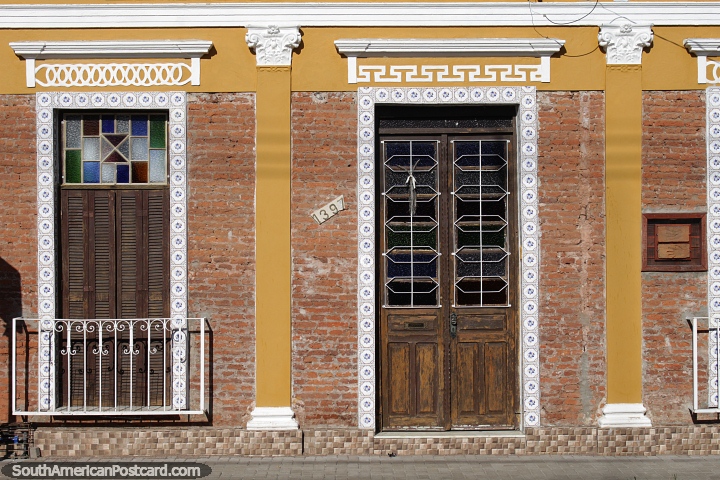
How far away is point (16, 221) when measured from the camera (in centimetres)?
879

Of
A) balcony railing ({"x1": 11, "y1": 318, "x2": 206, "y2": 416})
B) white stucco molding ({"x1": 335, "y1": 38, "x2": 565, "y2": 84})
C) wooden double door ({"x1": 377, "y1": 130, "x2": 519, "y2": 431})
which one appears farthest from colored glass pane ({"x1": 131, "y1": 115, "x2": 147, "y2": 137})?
wooden double door ({"x1": 377, "y1": 130, "x2": 519, "y2": 431})

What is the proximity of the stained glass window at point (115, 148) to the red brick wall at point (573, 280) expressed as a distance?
4048 mm

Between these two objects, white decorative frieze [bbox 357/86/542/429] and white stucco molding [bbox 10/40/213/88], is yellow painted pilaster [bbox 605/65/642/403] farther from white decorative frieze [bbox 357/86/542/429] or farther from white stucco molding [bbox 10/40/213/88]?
white stucco molding [bbox 10/40/213/88]

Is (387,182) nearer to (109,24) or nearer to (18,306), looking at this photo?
(109,24)

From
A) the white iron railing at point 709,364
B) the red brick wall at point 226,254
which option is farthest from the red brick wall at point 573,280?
the red brick wall at point 226,254

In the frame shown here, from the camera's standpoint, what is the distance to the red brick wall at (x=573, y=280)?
885 centimetres

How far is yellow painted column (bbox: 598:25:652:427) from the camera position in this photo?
8805 mm

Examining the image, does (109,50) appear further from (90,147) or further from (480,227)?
(480,227)

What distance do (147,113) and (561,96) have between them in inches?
171

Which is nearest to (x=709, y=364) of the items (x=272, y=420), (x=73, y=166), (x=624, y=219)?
(x=624, y=219)

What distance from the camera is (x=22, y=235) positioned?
879 centimetres

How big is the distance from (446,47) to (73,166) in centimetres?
409

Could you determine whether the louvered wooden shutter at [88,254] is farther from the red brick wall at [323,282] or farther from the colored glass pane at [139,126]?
the red brick wall at [323,282]

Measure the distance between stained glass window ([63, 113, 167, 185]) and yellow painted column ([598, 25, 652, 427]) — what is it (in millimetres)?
4686
